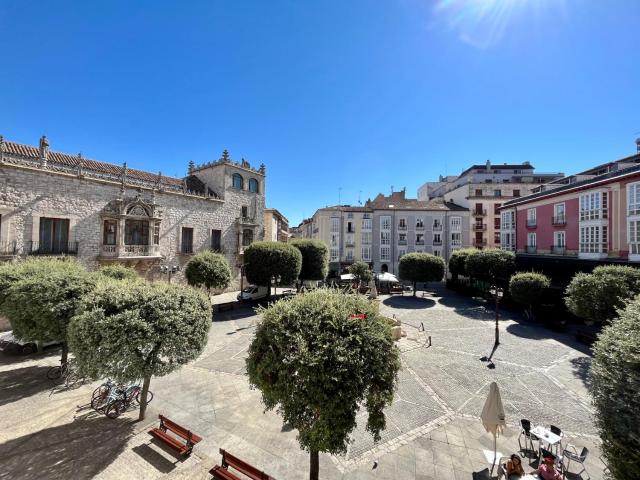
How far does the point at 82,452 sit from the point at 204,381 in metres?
4.22

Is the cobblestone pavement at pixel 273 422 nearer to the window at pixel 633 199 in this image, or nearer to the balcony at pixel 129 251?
the balcony at pixel 129 251

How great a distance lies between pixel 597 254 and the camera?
2173 centimetres

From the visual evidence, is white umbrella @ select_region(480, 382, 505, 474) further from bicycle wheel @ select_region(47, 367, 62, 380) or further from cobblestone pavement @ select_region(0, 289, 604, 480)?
bicycle wheel @ select_region(47, 367, 62, 380)

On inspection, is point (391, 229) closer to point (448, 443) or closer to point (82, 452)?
point (448, 443)

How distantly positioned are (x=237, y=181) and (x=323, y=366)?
29.0 metres

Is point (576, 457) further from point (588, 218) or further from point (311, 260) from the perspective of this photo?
point (588, 218)

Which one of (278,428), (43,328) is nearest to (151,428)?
(278,428)

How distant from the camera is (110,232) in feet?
72.4

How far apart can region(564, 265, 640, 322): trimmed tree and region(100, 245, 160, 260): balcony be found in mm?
29843

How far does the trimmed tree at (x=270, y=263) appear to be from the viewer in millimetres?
22859

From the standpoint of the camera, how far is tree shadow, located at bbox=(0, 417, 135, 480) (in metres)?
6.38

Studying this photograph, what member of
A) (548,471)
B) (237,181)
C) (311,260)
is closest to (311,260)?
(311,260)

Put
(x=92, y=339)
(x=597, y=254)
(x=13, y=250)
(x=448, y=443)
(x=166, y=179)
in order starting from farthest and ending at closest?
(x=166, y=179) → (x=597, y=254) → (x=13, y=250) → (x=448, y=443) → (x=92, y=339)

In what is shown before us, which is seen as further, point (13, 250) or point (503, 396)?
point (13, 250)
